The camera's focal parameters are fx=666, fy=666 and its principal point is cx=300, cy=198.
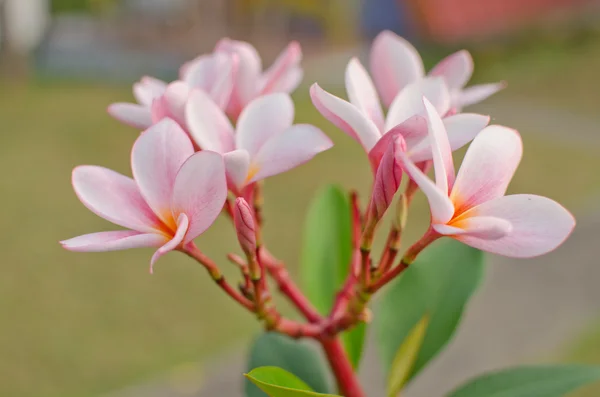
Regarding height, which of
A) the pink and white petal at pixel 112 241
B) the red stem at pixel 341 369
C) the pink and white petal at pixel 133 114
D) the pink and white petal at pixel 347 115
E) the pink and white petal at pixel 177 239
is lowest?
the red stem at pixel 341 369

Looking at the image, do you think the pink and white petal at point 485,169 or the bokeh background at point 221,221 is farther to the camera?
the bokeh background at point 221,221

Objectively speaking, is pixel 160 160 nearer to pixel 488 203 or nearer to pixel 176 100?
pixel 176 100

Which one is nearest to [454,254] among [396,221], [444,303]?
[444,303]

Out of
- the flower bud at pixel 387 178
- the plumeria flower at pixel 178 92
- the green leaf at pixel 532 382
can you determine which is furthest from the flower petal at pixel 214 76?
the green leaf at pixel 532 382

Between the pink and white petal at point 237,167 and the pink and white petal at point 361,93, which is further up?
the pink and white petal at point 361,93

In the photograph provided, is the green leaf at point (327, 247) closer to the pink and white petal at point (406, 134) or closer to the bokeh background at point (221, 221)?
the pink and white petal at point (406, 134)

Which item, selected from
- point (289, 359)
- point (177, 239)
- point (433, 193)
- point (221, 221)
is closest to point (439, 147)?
point (433, 193)
